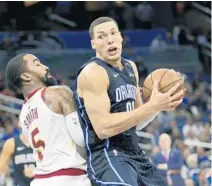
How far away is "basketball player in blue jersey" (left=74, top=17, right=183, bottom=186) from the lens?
4105 millimetres

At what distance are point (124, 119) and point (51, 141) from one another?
618mm

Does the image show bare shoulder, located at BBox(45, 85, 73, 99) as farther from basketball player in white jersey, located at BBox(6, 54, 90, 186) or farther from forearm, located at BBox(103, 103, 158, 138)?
forearm, located at BBox(103, 103, 158, 138)

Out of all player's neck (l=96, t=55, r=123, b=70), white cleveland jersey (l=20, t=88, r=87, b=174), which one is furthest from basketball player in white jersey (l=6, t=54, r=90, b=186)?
player's neck (l=96, t=55, r=123, b=70)

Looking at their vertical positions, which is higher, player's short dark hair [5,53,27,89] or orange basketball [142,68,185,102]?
player's short dark hair [5,53,27,89]

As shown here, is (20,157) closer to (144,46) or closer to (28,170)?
(28,170)

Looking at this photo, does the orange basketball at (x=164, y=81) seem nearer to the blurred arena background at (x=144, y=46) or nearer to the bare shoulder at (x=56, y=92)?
the bare shoulder at (x=56, y=92)

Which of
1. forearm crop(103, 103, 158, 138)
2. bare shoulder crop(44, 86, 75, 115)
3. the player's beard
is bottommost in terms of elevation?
forearm crop(103, 103, 158, 138)

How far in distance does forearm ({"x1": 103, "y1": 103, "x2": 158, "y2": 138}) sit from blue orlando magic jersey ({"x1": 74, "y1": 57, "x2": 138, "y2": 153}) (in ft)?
0.61

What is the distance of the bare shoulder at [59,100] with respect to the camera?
4.43m

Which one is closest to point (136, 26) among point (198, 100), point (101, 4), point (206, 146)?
point (101, 4)

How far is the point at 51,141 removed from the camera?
175 inches

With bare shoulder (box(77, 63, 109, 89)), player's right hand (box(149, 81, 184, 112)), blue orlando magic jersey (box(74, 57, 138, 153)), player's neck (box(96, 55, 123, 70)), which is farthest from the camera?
player's neck (box(96, 55, 123, 70))

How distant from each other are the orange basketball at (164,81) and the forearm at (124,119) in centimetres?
25

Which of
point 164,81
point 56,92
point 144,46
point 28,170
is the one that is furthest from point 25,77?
point 144,46
